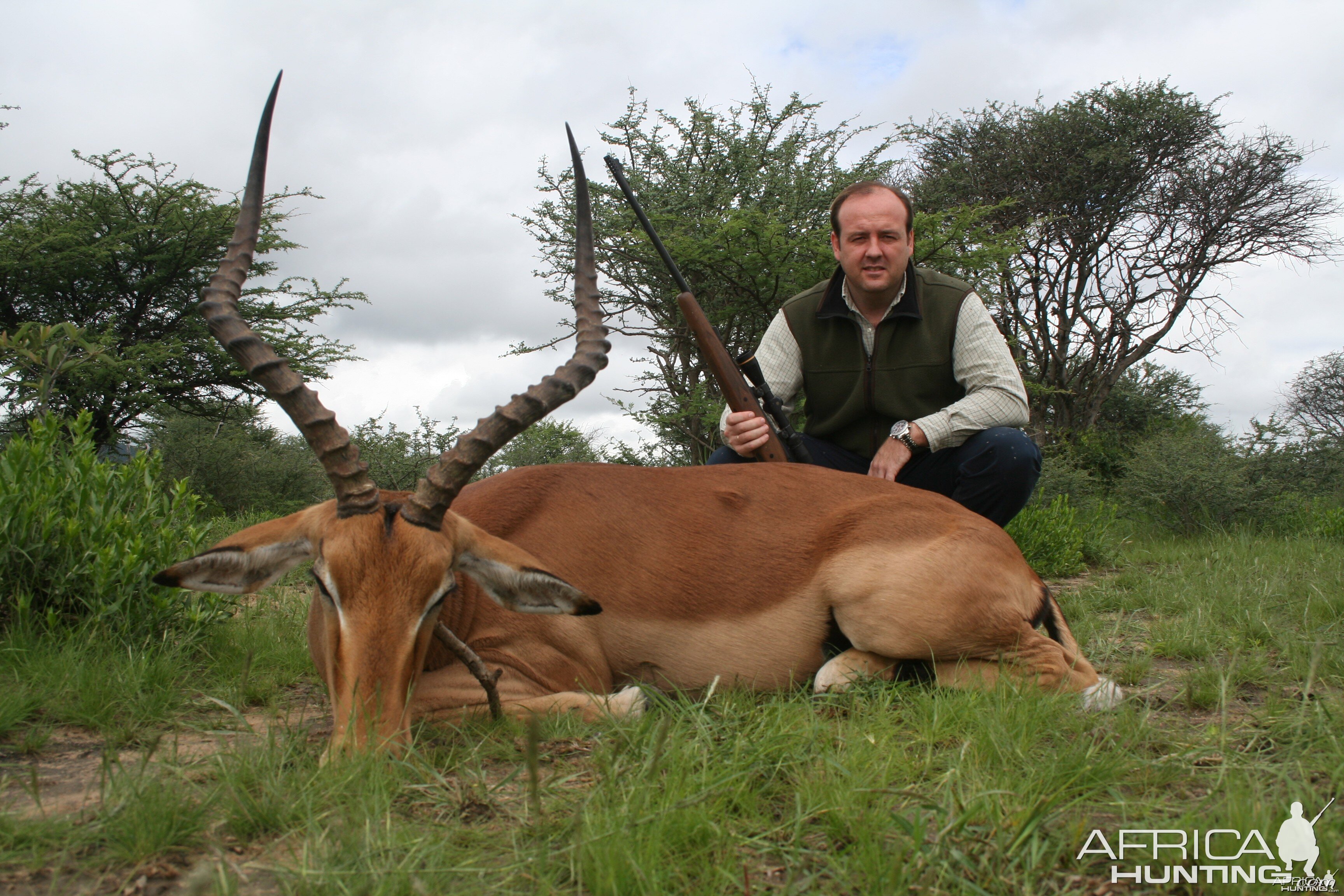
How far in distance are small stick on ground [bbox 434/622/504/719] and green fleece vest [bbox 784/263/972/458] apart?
3200 millimetres

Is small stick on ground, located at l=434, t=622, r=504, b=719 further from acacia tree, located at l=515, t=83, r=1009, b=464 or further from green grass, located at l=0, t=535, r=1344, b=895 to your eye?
acacia tree, located at l=515, t=83, r=1009, b=464

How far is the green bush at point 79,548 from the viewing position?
12.3ft

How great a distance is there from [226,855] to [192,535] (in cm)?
269

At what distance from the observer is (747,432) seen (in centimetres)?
506

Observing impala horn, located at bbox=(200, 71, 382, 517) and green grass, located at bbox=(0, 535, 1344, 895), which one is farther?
impala horn, located at bbox=(200, 71, 382, 517)

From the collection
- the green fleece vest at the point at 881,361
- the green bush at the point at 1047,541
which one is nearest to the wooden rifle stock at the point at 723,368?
the green fleece vest at the point at 881,361

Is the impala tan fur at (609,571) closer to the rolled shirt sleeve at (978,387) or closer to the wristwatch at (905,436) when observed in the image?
the wristwatch at (905,436)

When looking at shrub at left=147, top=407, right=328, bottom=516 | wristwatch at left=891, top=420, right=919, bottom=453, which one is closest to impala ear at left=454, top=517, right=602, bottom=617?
wristwatch at left=891, top=420, right=919, bottom=453

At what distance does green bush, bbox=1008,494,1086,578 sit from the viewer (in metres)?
7.77

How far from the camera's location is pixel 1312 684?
139 inches

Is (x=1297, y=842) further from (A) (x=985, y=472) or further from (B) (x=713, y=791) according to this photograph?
(A) (x=985, y=472)

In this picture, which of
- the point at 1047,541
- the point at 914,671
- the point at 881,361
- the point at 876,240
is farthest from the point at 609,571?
the point at 1047,541

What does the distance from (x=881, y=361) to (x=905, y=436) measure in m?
0.61

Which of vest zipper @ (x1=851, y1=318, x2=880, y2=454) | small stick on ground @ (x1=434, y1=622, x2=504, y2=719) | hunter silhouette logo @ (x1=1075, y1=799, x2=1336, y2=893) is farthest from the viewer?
vest zipper @ (x1=851, y1=318, x2=880, y2=454)
